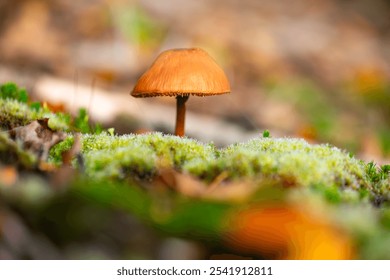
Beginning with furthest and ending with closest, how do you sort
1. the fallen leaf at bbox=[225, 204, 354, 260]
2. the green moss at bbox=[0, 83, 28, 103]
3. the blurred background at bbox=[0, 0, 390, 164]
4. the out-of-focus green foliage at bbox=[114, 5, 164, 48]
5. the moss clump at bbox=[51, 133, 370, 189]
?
the out-of-focus green foliage at bbox=[114, 5, 164, 48], the blurred background at bbox=[0, 0, 390, 164], the green moss at bbox=[0, 83, 28, 103], the moss clump at bbox=[51, 133, 370, 189], the fallen leaf at bbox=[225, 204, 354, 260]

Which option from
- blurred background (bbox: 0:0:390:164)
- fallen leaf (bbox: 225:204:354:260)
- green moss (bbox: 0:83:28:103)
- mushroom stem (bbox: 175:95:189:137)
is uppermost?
blurred background (bbox: 0:0:390:164)

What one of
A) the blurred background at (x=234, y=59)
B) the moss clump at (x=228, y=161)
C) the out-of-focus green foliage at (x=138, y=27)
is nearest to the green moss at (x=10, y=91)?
the moss clump at (x=228, y=161)

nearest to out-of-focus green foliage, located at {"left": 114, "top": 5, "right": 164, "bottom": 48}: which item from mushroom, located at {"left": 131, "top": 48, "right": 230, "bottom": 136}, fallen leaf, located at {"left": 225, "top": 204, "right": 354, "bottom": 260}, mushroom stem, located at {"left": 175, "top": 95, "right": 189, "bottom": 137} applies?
mushroom stem, located at {"left": 175, "top": 95, "right": 189, "bottom": 137}

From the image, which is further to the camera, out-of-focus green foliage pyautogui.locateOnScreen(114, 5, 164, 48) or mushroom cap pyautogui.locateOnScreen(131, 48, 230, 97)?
out-of-focus green foliage pyautogui.locateOnScreen(114, 5, 164, 48)

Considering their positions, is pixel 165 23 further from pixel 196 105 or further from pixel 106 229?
pixel 106 229

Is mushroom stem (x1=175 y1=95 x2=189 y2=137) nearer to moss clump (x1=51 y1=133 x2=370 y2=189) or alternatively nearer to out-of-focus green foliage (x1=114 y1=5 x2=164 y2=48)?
moss clump (x1=51 y1=133 x2=370 y2=189)

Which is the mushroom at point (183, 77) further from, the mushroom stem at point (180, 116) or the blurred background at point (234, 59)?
the blurred background at point (234, 59)
